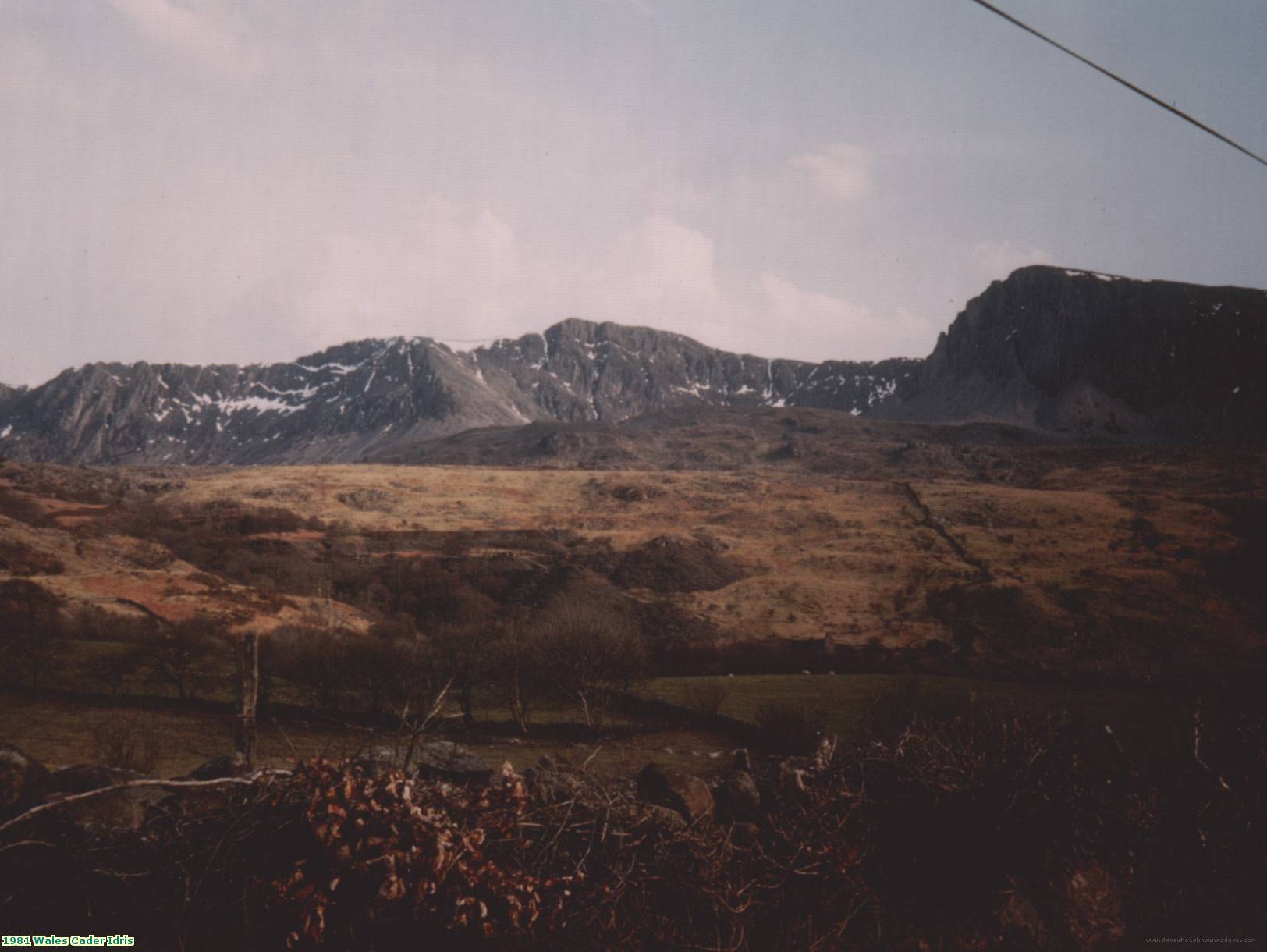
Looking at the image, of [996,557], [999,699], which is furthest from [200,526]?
[996,557]

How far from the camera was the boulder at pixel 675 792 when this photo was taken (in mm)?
8906

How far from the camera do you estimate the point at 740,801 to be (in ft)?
31.6

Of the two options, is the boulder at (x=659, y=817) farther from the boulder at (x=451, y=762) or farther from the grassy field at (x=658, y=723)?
the grassy field at (x=658, y=723)

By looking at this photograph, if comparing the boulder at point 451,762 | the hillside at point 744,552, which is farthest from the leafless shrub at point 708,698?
the boulder at point 451,762

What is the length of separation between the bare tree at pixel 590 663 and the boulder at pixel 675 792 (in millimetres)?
32607

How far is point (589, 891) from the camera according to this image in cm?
673

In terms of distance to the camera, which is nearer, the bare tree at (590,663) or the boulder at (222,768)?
the boulder at (222,768)

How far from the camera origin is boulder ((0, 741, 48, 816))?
7.12m

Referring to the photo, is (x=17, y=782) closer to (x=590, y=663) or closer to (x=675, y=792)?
(x=675, y=792)

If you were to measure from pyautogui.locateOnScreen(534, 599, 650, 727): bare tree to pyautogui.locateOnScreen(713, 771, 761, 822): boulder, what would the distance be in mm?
32157

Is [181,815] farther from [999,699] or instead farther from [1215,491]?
[1215,491]

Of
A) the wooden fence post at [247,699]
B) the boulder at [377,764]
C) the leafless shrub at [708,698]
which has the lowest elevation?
the leafless shrub at [708,698]

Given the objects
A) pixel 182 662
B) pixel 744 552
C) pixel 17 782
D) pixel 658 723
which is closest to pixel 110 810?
pixel 17 782

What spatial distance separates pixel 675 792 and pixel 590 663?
34.5 metres
